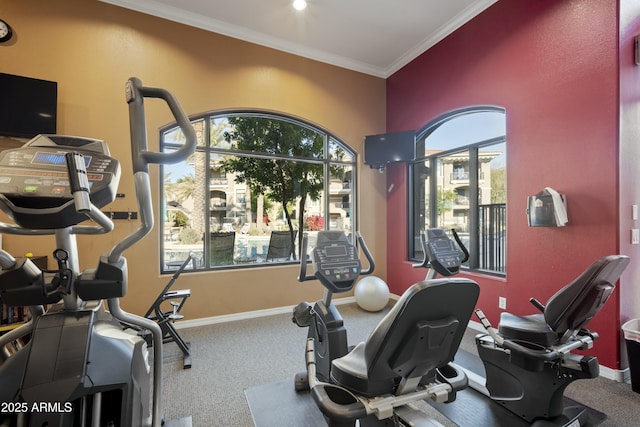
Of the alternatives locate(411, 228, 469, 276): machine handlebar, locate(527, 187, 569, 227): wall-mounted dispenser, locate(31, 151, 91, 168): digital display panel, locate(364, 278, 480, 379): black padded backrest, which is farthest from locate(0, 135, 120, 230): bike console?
locate(527, 187, 569, 227): wall-mounted dispenser

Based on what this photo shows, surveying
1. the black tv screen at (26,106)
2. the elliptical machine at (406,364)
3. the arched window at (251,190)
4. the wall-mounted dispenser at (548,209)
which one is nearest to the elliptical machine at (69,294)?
the elliptical machine at (406,364)

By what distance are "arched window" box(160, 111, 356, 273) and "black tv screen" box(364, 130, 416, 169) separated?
0.31 m

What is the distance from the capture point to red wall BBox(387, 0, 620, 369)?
2.47 m

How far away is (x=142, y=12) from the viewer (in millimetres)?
3564

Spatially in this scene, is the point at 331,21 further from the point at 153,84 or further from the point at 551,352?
the point at 551,352

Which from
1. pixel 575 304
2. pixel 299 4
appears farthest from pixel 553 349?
pixel 299 4

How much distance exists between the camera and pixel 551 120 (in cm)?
285

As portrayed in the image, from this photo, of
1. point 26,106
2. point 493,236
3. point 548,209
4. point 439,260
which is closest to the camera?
point 439,260

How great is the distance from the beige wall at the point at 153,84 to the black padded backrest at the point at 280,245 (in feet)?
0.84

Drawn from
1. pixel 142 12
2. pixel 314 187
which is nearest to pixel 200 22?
pixel 142 12

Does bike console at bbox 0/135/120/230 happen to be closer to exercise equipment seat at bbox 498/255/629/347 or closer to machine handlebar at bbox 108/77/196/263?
machine handlebar at bbox 108/77/196/263

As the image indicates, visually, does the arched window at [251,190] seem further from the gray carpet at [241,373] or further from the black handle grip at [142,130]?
the black handle grip at [142,130]

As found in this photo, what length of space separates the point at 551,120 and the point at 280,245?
356 cm

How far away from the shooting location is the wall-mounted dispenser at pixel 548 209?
2645 mm
